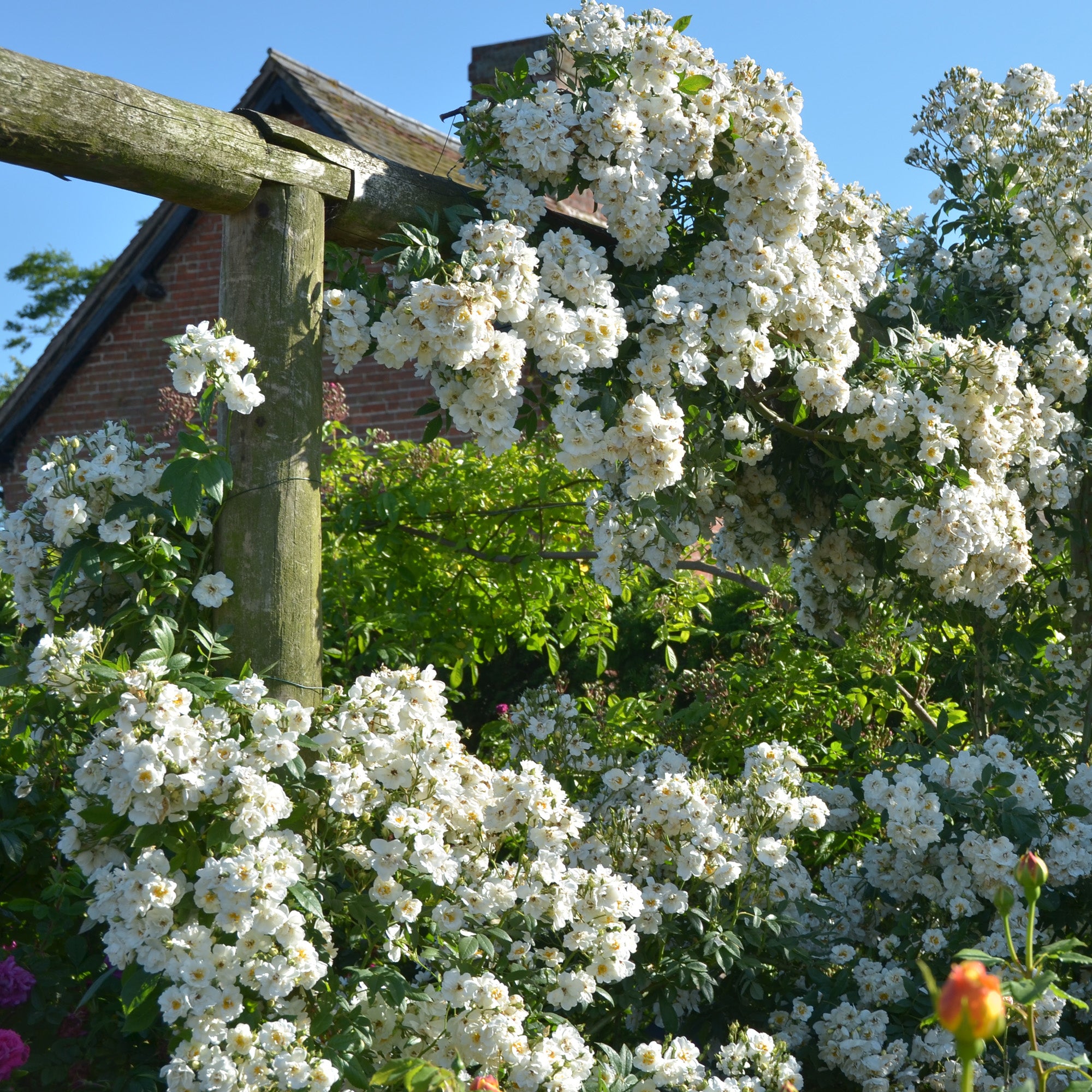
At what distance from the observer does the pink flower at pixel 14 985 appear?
246cm

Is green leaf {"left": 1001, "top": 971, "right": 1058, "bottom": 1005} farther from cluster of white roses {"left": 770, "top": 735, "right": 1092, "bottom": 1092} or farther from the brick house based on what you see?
the brick house

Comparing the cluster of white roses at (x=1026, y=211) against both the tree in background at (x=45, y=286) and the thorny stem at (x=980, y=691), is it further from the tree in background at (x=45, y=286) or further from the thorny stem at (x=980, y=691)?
the tree in background at (x=45, y=286)

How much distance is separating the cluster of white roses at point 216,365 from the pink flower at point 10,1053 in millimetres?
1317

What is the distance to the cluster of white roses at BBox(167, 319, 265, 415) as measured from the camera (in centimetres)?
228

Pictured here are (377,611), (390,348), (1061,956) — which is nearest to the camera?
(1061,956)

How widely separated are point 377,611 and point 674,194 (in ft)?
8.27

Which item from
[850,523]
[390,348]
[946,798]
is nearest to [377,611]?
[850,523]

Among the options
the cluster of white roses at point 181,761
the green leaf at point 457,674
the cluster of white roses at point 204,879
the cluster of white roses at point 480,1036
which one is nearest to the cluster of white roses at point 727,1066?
the cluster of white roses at point 480,1036

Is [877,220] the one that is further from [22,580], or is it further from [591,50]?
[22,580]

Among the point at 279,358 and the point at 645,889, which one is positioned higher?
the point at 279,358

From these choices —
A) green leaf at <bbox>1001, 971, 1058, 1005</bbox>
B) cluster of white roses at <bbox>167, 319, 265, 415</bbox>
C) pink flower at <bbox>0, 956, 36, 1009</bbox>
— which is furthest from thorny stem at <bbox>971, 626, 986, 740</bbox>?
pink flower at <bbox>0, 956, 36, 1009</bbox>

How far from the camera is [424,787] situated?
7.50 ft

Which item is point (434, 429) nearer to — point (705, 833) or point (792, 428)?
point (792, 428)

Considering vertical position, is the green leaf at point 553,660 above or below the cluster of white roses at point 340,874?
above
